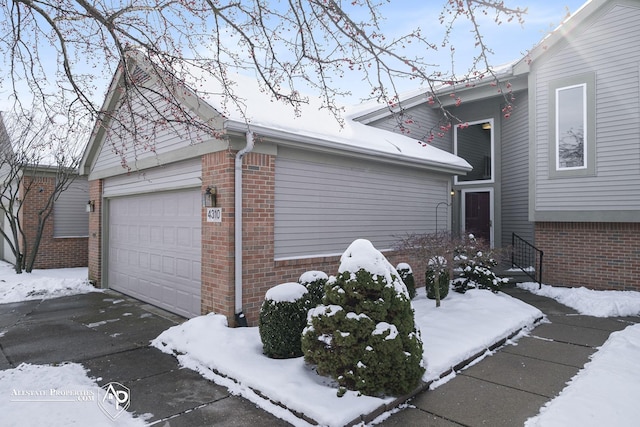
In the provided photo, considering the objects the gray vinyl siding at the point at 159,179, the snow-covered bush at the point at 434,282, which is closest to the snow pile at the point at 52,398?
the gray vinyl siding at the point at 159,179

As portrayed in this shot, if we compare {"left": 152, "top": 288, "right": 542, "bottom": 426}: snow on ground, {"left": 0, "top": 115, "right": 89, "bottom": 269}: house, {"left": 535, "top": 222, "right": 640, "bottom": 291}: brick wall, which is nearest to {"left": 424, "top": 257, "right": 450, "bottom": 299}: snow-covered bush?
{"left": 152, "top": 288, "right": 542, "bottom": 426}: snow on ground

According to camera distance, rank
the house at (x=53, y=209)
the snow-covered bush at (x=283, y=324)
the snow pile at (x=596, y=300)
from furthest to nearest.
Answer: the house at (x=53, y=209)
the snow pile at (x=596, y=300)
the snow-covered bush at (x=283, y=324)

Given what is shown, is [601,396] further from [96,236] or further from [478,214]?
[96,236]

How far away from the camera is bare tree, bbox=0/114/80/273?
12.3 m

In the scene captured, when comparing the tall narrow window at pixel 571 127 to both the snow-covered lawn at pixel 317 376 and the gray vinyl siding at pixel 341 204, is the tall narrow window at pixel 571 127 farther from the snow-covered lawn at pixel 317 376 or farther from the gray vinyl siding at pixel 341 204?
the snow-covered lawn at pixel 317 376

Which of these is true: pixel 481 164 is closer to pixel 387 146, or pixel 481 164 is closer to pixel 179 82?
pixel 387 146

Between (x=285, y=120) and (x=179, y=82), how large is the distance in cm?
241

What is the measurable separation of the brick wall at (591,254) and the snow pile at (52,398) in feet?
33.2

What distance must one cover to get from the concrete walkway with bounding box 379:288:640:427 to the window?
4308 millimetres

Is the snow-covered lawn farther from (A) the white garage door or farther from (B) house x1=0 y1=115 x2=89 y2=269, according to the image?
(B) house x1=0 y1=115 x2=89 y2=269

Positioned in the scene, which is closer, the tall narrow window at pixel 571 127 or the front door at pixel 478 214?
the tall narrow window at pixel 571 127

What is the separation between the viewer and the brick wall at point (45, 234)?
12.9 meters

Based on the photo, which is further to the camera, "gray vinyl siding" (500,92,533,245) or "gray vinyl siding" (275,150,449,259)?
"gray vinyl siding" (500,92,533,245)

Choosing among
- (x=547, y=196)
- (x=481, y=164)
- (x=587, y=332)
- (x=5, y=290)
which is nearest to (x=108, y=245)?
(x=5, y=290)
